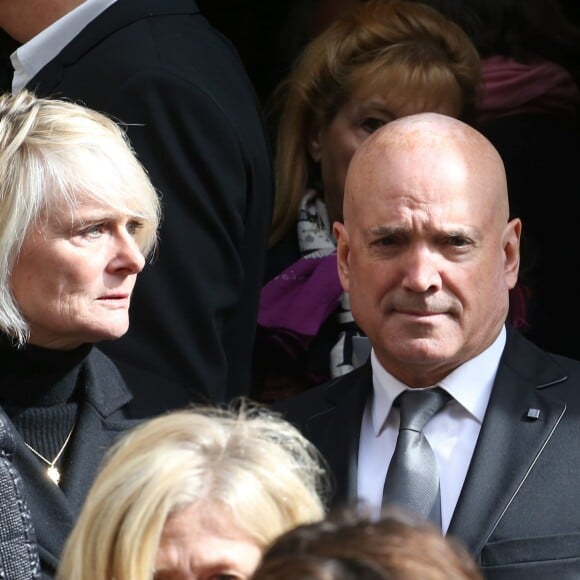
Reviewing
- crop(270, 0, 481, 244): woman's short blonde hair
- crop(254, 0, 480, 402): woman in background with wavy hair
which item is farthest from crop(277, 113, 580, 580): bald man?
crop(270, 0, 481, 244): woman's short blonde hair

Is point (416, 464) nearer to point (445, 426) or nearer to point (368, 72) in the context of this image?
point (445, 426)

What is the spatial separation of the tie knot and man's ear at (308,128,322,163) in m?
1.20

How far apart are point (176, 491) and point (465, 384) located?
A: 2.82 feet

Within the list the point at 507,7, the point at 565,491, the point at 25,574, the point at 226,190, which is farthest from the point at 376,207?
the point at 507,7

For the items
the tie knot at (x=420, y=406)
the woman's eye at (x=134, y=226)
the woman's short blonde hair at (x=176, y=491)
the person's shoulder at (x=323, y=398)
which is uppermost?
the woman's short blonde hair at (x=176, y=491)

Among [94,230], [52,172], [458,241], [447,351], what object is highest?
[52,172]

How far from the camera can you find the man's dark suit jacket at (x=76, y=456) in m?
2.72

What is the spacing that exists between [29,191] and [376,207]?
661 mm

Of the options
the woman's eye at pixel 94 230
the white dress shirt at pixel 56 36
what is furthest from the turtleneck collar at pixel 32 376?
the white dress shirt at pixel 56 36

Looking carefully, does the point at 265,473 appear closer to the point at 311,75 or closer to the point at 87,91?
the point at 87,91

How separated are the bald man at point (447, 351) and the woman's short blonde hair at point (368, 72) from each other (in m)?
0.74

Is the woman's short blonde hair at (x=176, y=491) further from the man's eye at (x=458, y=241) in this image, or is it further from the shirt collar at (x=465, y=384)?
the man's eye at (x=458, y=241)

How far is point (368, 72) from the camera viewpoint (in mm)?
3805

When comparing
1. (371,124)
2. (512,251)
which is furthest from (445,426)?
(371,124)
